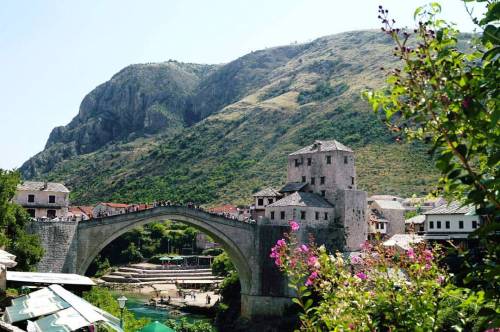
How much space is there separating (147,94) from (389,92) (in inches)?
7197

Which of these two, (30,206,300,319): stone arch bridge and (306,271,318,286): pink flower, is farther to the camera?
(30,206,300,319): stone arch bridge

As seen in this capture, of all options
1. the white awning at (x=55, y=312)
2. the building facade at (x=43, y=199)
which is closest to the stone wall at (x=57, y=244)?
the building facade at (x=43, y=199)

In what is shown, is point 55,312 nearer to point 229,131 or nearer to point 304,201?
point 304,201

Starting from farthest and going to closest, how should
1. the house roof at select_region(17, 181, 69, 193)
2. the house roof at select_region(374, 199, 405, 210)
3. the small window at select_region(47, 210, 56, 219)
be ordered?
the house roof at select_region(374, 199, 405, 210) → the small window at select_region(47, 210, 56, 219) → the house roof at select_region(17, 181, 69, 193)

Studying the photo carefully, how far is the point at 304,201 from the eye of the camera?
4025 centimetres

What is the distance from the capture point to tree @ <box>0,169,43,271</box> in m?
28.2

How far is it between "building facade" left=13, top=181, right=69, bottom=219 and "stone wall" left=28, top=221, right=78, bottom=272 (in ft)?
44.1

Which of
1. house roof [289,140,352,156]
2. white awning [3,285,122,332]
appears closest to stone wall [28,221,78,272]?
white awning [3,285,122,332]

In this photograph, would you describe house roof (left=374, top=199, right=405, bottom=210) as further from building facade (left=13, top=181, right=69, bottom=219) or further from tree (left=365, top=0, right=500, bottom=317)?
tree (left=365, top=0, right=500, bottom=317)

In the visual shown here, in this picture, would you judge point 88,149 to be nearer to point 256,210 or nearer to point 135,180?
point 135,180

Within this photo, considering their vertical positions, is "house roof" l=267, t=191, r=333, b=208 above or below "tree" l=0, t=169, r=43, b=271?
above

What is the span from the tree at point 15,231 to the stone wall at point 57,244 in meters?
1.24

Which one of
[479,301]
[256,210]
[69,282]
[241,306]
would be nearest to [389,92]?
[479,301]

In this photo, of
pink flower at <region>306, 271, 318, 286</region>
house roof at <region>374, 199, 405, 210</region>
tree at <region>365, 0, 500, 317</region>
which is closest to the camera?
tree at <region>365, 0, 500, 317</region>
